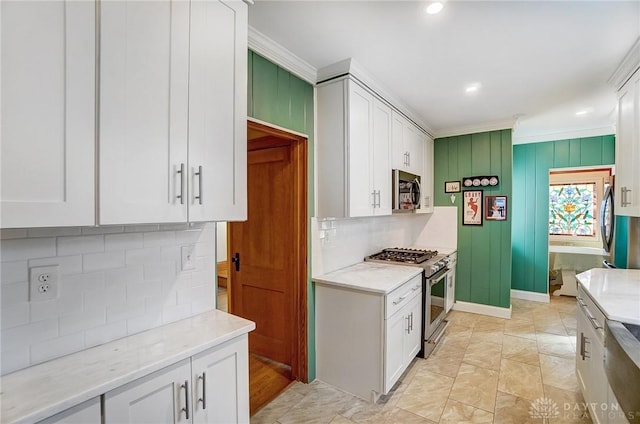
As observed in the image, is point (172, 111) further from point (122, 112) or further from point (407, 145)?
point (407, 145)

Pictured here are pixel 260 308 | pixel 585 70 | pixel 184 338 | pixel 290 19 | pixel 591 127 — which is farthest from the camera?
pixel 591 127

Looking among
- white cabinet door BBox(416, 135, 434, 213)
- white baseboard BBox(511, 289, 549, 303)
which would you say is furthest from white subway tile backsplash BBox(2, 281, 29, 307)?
white baseboard BBox(511, 289, 549, 303)

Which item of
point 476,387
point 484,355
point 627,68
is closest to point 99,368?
point 476,387

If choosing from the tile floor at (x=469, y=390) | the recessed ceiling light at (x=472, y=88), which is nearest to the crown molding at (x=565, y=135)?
the recessed ceiling light at (x=472, y=88)

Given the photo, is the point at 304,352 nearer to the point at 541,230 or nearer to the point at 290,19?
the point at 290,19

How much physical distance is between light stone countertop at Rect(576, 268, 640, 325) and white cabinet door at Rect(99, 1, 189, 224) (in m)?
2.23

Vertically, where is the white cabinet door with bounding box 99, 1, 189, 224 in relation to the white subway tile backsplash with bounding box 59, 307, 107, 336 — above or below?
above

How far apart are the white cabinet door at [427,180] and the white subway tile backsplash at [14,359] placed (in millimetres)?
3730

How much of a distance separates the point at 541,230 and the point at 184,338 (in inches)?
206

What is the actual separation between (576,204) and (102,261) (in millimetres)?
6618

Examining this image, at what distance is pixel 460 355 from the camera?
2.91m

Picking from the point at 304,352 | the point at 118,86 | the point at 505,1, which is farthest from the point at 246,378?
the point at 505,1

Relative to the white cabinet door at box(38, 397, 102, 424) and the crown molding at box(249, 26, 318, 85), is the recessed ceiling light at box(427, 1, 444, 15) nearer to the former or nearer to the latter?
the crown molding at box(249, 26, 318, 85)

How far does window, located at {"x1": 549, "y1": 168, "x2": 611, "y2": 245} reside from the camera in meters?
4.86
